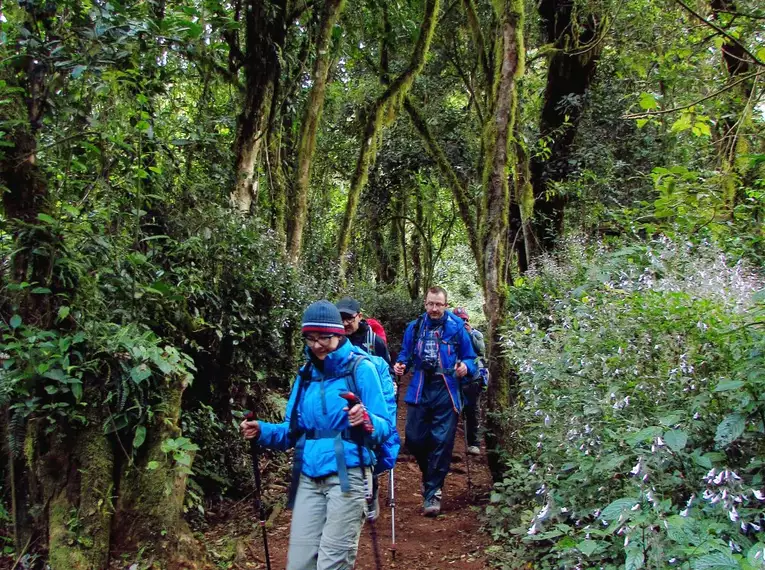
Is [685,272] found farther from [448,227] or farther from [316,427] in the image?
[448,227]

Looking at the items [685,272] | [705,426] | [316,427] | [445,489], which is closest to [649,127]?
[685,272]

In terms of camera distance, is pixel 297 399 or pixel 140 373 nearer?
pixel 297 399

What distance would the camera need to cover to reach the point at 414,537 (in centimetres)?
615

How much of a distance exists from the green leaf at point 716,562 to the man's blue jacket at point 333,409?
185 centimetres

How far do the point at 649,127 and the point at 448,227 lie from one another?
11.7 m

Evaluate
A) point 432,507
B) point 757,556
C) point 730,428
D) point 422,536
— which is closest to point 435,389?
point 432,507

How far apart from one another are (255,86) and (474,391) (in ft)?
19.5

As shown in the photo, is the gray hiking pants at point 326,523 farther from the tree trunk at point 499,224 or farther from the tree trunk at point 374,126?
the tree trunk at point 374,126

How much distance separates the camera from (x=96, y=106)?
5312 mm

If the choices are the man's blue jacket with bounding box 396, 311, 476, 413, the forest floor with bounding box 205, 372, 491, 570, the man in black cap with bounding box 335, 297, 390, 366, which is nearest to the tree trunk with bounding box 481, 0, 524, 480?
the man's blue jacket with bounding box 396, 311, 476, 413

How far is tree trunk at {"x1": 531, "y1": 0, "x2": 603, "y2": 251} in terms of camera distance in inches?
456

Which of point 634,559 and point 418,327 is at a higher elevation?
point 418,327

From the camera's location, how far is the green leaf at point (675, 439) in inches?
125

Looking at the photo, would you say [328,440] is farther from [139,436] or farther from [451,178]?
[451,178]
